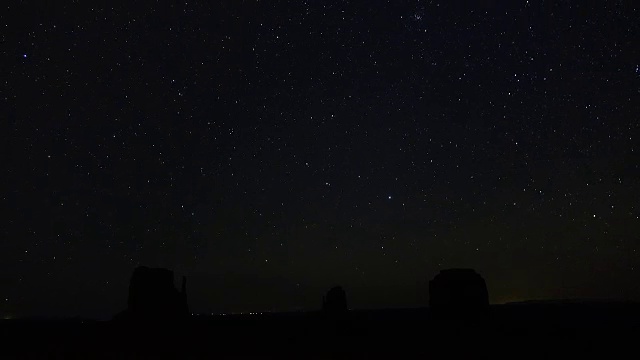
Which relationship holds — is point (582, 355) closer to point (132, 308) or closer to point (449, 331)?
point (449, 331)

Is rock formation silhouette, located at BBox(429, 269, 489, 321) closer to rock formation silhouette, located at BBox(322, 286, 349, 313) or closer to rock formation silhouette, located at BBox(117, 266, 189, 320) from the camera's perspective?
rock formation silhouette, located at BBox(322, 286, 349, 313)

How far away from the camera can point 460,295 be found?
27.8 meters

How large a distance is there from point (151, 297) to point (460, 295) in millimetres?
16555

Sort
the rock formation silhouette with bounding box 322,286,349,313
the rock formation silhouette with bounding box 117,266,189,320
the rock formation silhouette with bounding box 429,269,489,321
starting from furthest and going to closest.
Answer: the rock formation silhouette with bounding box 322,286,349,313
the rock formation silhouette with bounding box 117,266,189,320
the rock formation silhouette with bounding box 429,269,489,321

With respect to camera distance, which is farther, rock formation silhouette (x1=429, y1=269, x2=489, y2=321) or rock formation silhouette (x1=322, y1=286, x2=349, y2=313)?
rock formation silhouette (x1=322, y1=286, x2=349, y2=313)

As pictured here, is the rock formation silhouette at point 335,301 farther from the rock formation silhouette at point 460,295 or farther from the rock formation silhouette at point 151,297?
the rock formation silhouette at point 460,295

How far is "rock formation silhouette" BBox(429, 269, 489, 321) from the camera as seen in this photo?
1089 inches

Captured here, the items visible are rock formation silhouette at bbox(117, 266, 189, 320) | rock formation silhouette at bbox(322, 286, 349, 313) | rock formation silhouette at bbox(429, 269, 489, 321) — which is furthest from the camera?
rock formation silhouette at bbox(322, 286, 349, 313)

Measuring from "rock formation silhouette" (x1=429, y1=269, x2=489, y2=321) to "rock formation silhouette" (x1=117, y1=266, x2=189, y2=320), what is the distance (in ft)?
47.7

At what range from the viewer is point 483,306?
2762 centimetres

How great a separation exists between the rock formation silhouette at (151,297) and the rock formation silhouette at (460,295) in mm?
14550

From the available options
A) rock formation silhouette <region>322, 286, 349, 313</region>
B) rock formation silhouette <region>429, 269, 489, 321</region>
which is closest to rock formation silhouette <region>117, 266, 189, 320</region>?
rock formation silhouette <region>322, 286, 349, 313</region>

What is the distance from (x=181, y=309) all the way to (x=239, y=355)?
575 inches

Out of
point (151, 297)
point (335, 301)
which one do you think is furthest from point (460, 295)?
point (151, 297)
